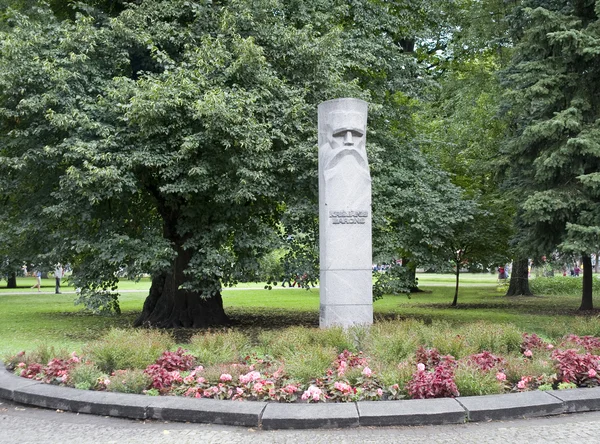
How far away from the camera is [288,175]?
14805 mm

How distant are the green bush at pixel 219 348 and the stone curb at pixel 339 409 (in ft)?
5.32

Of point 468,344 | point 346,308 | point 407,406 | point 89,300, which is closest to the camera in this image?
point 407,406

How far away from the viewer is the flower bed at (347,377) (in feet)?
22.9

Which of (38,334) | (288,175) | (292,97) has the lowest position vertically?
(38,334)

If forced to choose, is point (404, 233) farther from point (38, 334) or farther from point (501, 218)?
point (38, 334)

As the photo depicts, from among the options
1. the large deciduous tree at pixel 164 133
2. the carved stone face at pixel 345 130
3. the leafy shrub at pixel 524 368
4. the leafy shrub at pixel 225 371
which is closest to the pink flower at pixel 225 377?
the leafy shrub at pixel 225 371

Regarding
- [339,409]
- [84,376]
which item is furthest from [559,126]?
[84,376]

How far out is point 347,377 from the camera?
7359 millimetres

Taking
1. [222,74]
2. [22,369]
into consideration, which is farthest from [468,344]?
[222,74]

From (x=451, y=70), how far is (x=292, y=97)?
18.3m

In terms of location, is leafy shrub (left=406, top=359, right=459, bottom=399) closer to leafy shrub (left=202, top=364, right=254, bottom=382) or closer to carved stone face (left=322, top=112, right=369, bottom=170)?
leafy shrub (left=202, top=364, right=254, bottom=382)

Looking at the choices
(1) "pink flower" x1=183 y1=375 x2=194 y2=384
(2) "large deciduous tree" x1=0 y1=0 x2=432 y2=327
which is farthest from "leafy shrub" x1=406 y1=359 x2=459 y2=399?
(2) "large deciduous tree" x1=0 y1=0 x2=432 y2=327

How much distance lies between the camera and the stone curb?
636cm

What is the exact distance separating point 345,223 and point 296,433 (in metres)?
5.73
